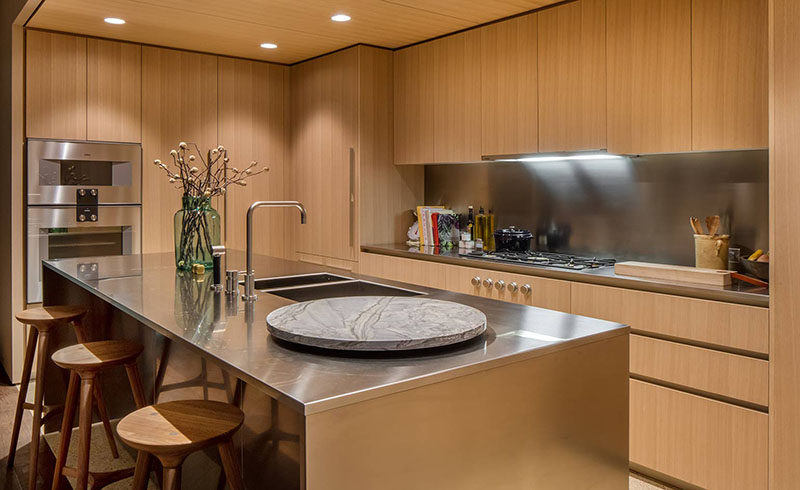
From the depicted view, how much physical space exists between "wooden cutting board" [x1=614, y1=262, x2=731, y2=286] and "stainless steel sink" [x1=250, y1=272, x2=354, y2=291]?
52.0 inches

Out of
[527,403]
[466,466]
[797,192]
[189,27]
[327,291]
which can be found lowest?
[466,466]

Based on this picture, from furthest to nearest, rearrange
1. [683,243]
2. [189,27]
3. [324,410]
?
1. [189,27]
2. [683,243]
3. [324,410]

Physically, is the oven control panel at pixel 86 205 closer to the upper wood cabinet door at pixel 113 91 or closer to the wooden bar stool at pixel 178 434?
the upper wood cabinet door at pixel 113 91

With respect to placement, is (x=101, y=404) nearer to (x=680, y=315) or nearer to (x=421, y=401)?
(x=421, y=401)

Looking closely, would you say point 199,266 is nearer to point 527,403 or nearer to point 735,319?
point 527,403

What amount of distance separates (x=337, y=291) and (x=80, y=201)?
8.50ft

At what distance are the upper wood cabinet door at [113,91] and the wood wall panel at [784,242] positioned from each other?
3942 mm

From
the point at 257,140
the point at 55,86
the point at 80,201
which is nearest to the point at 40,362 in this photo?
the point at 80,201

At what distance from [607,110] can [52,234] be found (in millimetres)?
3534

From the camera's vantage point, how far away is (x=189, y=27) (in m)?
4.22

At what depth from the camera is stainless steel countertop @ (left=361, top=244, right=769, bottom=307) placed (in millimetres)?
2582

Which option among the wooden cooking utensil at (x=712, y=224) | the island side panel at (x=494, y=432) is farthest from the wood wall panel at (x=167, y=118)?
the island side panel at (x=494, y=432)

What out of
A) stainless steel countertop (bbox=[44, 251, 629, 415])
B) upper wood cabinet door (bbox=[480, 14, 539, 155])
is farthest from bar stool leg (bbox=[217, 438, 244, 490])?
upper wood cabinet door (bbox=[480, 14, 539, 155])

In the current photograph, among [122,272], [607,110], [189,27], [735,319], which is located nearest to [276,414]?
A: [122,272]
